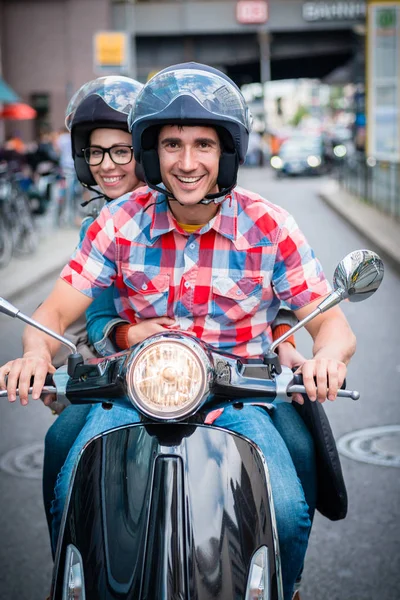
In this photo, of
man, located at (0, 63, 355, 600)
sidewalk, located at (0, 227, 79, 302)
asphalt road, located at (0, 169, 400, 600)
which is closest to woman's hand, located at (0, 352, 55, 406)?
man, located at (0, 63, 355, 600)

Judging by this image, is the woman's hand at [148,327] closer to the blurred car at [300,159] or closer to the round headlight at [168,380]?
the round headlight at [168,380]

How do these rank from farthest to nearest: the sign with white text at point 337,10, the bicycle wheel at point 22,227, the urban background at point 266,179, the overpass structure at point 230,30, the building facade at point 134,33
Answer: the building facade at point 134,33 → the overpass structure at point 230,30 → the sign with white text at point 337,10 → the bicycle wheel at point 22,227 → the urban background at point 266,179

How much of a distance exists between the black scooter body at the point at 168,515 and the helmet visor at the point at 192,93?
855 millimetres

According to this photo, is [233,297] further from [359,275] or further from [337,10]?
[337,10]

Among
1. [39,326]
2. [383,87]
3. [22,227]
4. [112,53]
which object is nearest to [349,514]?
[39,326]

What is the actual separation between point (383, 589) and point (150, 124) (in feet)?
7.06

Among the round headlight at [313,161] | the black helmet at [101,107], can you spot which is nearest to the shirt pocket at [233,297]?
the black helmet at [101,107]

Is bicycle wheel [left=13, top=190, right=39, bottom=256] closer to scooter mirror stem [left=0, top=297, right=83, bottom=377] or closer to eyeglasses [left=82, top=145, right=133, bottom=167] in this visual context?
eyeglasses [left=82, top=145, right=133, bottom=167]

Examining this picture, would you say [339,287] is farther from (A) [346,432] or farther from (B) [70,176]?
(B) [70,176]

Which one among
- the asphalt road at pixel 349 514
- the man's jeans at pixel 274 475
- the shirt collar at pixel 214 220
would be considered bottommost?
the asphalt road at pixel 349 514

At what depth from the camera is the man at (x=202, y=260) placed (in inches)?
96.8

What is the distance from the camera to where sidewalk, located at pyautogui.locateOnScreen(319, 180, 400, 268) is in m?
13.0

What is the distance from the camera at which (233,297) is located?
2672 millimetres

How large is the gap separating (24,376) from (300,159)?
34315 millimetres
